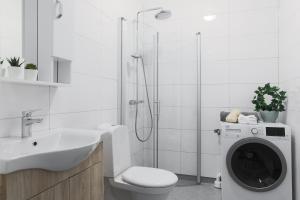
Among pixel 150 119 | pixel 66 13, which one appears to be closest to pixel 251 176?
pixel 150 119

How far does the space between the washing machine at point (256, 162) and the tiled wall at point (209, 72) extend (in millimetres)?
623

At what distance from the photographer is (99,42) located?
2102mm

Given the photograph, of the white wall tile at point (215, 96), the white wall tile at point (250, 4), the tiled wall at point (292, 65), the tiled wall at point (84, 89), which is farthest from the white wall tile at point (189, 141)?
the white wall tile at point (250, 4)

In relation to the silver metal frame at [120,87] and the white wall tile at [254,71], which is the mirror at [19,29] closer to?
the silver metal frame at [120,87]

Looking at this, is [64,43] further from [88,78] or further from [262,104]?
[262,104]

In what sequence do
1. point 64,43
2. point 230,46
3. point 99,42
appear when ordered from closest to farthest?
1. point 64,43
2. point 99,42
3. point 230,46

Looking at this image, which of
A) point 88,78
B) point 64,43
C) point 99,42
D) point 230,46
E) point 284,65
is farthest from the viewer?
point 230,46

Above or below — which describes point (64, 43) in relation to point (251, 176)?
above

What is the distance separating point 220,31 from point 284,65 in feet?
2.79

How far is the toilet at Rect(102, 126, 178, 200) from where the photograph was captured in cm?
174

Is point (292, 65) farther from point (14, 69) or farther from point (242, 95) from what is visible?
point (14, 69)

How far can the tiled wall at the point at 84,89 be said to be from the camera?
4.30 ft

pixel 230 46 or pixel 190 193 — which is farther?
pixel 230 46

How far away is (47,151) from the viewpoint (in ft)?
3.22
